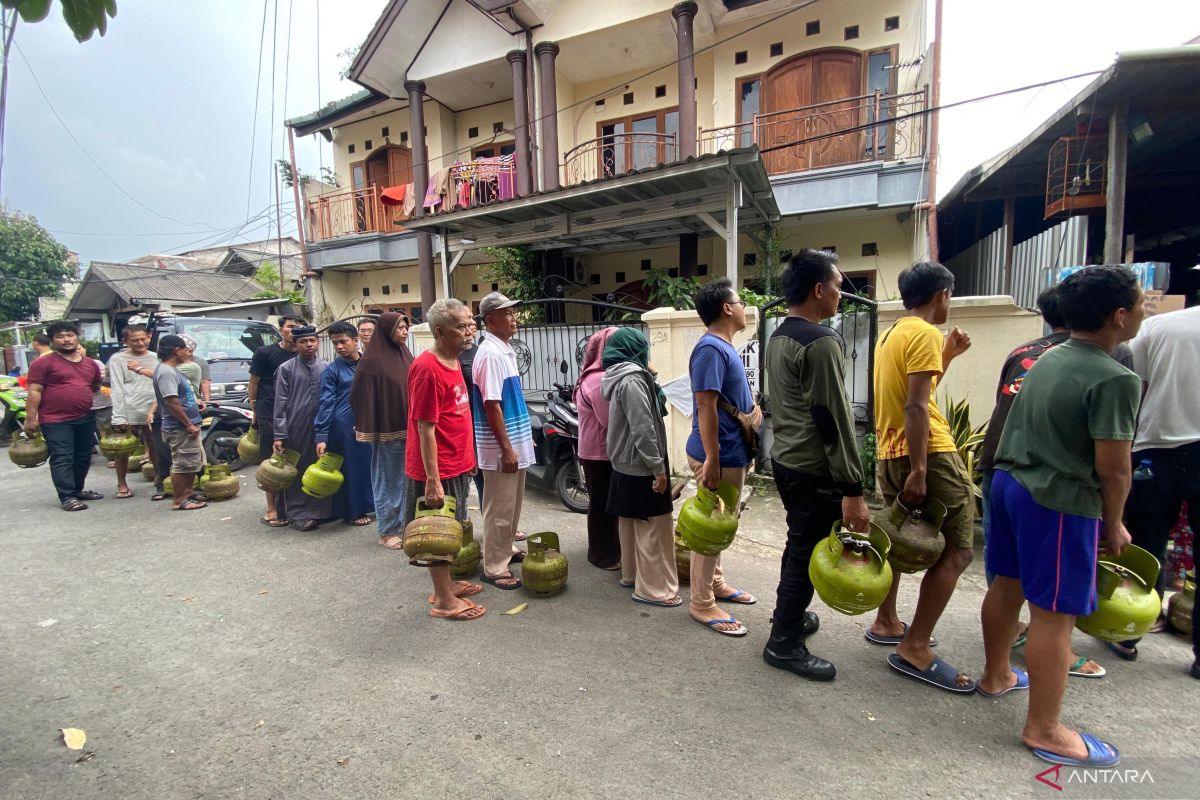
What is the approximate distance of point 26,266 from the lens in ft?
71.0

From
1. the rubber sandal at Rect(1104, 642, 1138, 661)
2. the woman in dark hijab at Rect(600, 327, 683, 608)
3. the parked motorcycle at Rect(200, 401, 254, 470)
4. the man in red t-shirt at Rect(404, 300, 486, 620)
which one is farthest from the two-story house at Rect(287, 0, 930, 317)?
the rubber sandal at Rect(1104, 642, 1138, 661)

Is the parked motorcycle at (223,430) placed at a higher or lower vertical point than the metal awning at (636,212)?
lower

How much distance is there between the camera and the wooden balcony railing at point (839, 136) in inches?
362

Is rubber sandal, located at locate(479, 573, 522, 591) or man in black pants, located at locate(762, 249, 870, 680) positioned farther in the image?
rubber sandal, located at locate(479, 573, 522, 591)

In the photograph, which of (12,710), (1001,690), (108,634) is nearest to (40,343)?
(108,634)

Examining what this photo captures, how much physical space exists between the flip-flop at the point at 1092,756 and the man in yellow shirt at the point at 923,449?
40cm

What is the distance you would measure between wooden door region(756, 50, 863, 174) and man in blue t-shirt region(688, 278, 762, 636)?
798cm

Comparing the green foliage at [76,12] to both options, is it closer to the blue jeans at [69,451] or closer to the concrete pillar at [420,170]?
the blue jeans at [69,451]

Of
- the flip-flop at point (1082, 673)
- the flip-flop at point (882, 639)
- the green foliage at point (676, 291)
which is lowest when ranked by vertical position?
the flip-flop at point (1082, 673)

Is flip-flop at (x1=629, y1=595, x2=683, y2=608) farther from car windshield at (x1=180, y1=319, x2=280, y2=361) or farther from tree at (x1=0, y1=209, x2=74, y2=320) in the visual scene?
tree at (x1=0, y1=209, x2=74, y2=320)

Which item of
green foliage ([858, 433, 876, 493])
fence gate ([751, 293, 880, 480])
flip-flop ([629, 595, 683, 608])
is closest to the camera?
flip-flop ([629, 595, 683, 608])

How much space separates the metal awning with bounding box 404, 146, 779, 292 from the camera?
7191mm

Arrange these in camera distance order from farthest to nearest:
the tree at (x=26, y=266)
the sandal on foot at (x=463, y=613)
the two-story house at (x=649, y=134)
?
the tree at (x=26, y=266), the two-story house at (x=649, y=134), the sandal on foot at (x=463, y=613)

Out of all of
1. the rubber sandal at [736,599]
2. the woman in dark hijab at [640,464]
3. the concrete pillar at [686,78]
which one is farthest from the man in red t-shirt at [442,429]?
the concrete pillar at [686,78]
